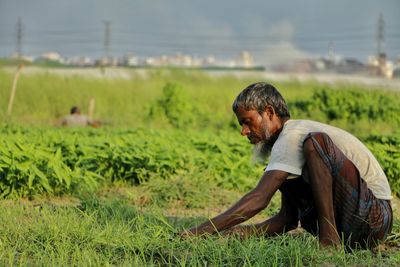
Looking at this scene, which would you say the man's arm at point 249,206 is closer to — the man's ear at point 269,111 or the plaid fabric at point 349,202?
the plaid fabric at point 349,202

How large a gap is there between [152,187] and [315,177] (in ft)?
10.2

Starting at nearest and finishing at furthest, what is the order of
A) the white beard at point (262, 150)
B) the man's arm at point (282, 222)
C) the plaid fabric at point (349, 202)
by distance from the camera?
the plaid fabric at point (349, 202) → the white beard at point (262, 150) → the man's arm at point (282, 222)

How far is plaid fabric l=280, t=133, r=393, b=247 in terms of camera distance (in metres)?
4.16

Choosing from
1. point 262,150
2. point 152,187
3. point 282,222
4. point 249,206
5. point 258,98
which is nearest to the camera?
point 249,206

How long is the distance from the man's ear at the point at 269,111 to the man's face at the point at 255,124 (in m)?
0.02

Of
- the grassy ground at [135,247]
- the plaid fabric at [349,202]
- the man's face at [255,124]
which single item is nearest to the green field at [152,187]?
the grassy ground at [135,247]

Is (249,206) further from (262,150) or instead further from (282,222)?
(282,222)

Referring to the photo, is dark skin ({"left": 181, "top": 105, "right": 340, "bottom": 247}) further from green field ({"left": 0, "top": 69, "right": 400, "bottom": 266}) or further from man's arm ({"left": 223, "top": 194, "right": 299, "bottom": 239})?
man's arm ({"left": 223, "top": 194, "right": 299, "bottom": 239})

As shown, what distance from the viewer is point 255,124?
4262 mm

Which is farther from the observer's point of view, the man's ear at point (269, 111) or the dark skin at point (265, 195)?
the man's ear at point (269, 111)

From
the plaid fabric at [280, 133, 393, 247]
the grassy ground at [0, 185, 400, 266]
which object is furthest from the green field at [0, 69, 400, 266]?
the plaid fabric at [280, 133, 393, 247]

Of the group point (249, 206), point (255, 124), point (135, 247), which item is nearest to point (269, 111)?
point (255, 124)

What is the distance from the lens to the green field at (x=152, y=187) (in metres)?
3.92

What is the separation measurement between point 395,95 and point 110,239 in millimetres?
12174
